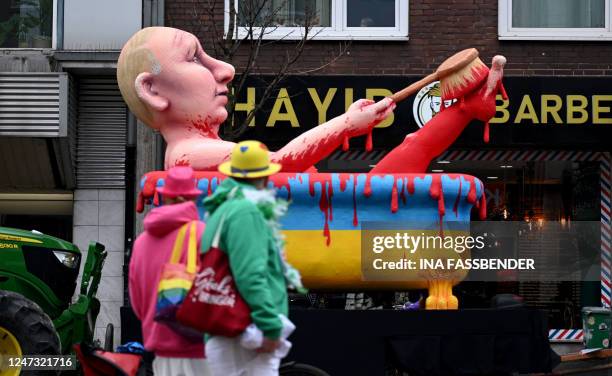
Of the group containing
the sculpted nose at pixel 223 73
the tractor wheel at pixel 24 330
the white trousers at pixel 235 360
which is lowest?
the tractor wheel at pixel 24 330

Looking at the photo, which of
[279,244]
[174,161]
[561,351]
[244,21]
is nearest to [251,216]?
[279,244]

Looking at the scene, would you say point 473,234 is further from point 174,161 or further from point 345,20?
point 174,161

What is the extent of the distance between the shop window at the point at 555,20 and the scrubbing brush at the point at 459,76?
20.4ft

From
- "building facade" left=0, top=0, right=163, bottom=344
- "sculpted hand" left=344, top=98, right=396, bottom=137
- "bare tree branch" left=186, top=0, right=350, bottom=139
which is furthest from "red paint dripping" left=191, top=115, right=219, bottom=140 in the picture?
"building facade" left=0, top=0, right=163, bottom=344

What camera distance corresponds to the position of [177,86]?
8.30m

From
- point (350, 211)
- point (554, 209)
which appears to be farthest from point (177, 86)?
point (554, 209)

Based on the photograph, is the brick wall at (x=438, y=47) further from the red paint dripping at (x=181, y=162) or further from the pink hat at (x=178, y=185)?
the pink hat at (x=178, y=185)

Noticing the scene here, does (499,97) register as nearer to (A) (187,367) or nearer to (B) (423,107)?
(B) (423,107)

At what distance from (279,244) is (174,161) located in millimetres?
3163

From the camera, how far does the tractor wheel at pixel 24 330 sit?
9.02m

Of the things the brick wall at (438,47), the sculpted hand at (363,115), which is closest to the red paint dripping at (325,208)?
the sculpted hand at (363,115)

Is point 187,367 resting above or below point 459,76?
below

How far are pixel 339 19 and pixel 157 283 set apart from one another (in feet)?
30.8

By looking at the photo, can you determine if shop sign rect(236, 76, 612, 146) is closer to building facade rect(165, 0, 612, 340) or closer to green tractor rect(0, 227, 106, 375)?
building facade rect(165, 0, 612, 340)
